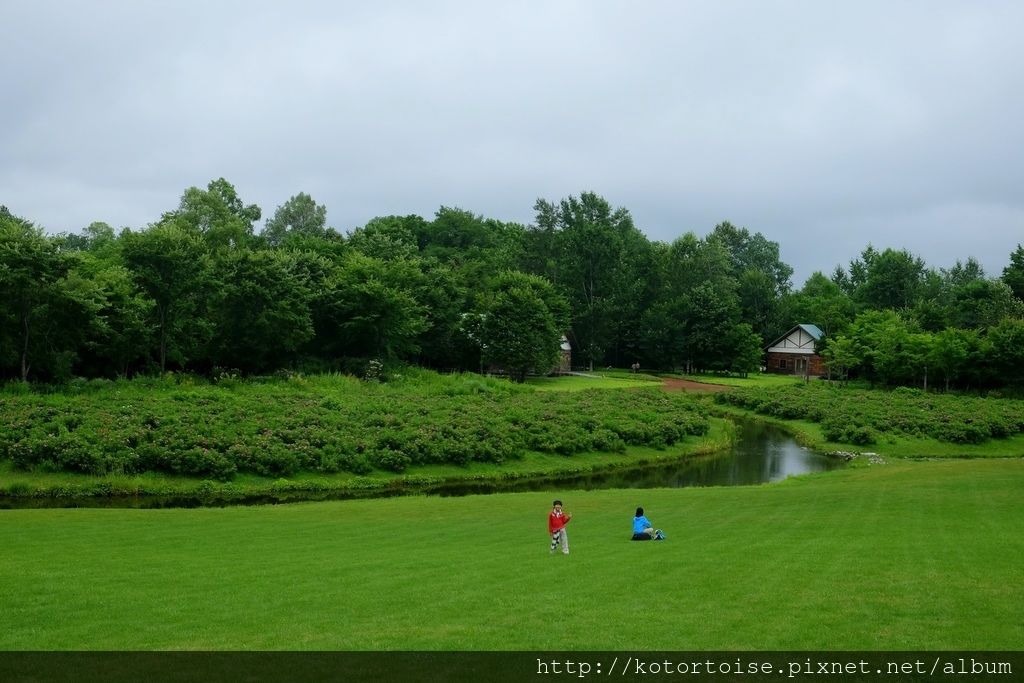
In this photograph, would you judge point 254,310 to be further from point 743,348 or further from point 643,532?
point 743,348

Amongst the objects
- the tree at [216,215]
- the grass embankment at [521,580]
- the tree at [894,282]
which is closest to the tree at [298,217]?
the tree at [216,215]

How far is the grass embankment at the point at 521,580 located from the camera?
11.5 metres

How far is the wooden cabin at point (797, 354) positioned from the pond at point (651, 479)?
5999 cm

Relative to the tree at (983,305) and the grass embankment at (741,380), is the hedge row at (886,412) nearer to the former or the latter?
the grass embankment at (741,380)

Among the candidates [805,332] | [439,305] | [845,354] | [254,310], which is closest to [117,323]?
[254,310]

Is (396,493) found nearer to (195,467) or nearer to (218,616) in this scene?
(195,467)

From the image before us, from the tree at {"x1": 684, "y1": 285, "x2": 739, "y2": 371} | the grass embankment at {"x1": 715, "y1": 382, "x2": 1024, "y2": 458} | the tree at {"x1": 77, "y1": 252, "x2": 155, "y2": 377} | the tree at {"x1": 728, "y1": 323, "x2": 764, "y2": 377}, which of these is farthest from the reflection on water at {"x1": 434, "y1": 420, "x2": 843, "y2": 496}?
the tree at {"x1": 728, "y1": 323, "x2": 764, "y2": 377}

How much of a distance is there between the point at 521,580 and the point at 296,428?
94.1ft

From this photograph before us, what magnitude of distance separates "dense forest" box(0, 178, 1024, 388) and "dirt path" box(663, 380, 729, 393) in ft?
36.3

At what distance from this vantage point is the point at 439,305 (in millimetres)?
81750

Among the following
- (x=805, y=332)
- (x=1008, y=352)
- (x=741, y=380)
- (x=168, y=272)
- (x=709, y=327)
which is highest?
(x=805, y=332)

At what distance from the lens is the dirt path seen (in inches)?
3202

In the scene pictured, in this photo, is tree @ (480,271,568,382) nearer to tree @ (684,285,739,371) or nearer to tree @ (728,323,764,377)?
tree @ (684,285,739,371)
